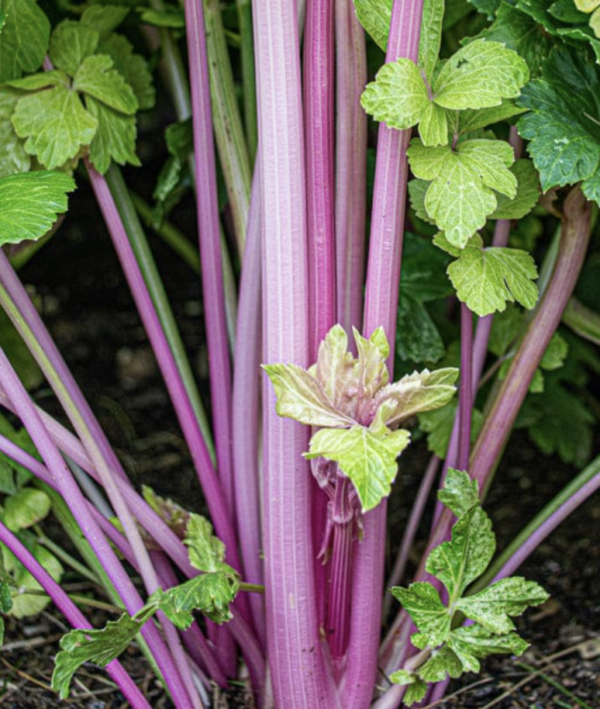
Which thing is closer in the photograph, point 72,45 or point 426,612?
point 426,612

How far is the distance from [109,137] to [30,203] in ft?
0.67

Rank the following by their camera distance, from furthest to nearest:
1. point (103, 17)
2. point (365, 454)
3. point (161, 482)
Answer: point (161, 482) < point (103, 17) < point (365, 454)

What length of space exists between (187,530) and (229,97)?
413 millimetres

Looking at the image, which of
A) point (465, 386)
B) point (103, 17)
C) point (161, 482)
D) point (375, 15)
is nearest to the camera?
point (375, 15)

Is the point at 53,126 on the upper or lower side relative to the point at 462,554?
upper

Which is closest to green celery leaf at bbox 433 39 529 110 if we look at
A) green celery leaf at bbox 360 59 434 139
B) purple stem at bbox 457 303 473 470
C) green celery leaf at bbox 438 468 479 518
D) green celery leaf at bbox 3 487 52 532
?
green celery leaf at bbox 360 59 434 139

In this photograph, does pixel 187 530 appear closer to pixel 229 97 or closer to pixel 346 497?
pixel 346 497

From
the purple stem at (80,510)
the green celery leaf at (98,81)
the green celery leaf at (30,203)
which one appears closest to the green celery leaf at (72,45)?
the green celery leaf at (98,81)

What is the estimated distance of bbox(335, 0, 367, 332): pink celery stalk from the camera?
777 millimetres

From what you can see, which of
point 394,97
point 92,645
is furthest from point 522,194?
point 92,645

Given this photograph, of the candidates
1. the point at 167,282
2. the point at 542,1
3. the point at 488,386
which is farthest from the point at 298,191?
the point at 167,282

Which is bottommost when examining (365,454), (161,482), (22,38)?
(161,482)

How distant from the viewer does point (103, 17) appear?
0.96 m

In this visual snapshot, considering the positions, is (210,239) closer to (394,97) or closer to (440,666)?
(394,97)
